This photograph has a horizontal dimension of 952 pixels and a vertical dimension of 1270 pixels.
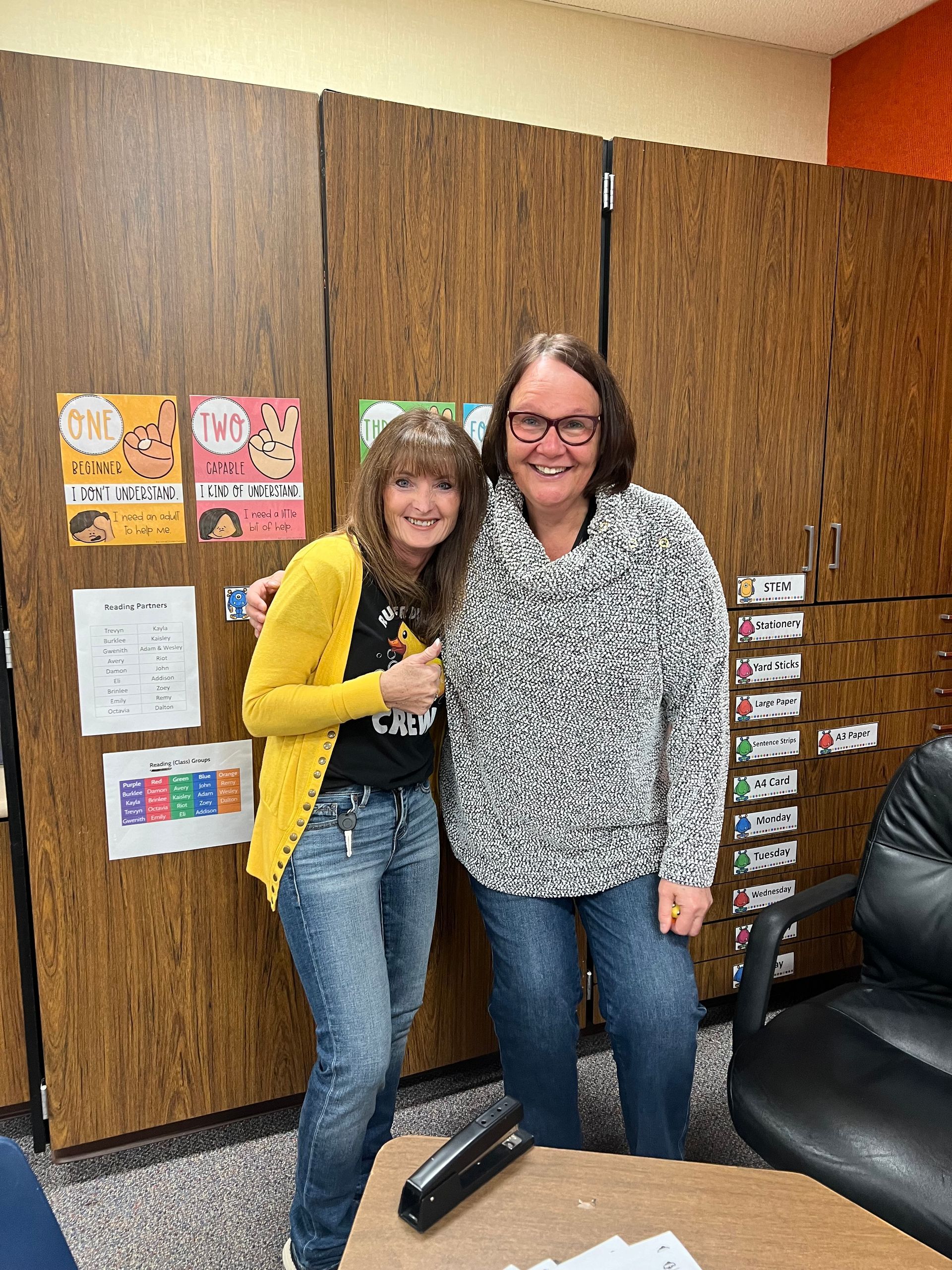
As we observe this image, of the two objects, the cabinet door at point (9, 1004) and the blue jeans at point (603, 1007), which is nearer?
the blue jeans at point (603, 1007)

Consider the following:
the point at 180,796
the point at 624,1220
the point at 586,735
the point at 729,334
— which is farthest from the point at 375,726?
the point at 729,334

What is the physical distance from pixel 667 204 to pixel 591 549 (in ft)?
3.26

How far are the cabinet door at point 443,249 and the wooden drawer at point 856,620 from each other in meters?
0.83

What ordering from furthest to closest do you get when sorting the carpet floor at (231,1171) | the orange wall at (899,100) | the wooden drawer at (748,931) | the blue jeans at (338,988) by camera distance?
the orange wall at (899,100), the wooden drawer at (748,931), the carpet floor at (231,1171), the blue jeans at (338,988)

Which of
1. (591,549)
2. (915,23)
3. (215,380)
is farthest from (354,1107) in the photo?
(915,23)

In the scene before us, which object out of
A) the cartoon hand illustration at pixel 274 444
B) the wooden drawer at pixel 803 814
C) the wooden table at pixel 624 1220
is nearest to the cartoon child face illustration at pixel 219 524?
the cartoon hand illustration at pixel 274 444

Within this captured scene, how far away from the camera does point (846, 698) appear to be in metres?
2.30

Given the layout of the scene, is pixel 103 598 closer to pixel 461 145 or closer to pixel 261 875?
pixel 261 875

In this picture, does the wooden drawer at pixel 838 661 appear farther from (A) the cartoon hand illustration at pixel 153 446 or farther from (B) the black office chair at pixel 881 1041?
(A) the cartoon hand illustration at pixel 153 446

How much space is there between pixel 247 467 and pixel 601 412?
0.74m

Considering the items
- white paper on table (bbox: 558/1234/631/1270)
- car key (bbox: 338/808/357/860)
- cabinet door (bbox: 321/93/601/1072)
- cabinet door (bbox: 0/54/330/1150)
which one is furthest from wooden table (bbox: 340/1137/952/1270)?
cabinet door (bbox: 321/93/601/1072)

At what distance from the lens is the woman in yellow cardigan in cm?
141

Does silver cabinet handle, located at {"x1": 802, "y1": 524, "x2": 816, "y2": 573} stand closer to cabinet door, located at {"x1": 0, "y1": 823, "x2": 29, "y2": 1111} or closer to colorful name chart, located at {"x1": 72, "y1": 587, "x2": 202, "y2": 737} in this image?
colorful name chart, located at {"x1": 72, "y1": 587, "x2": 202, "y2": 737}

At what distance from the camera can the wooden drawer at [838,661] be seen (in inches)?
85.8
